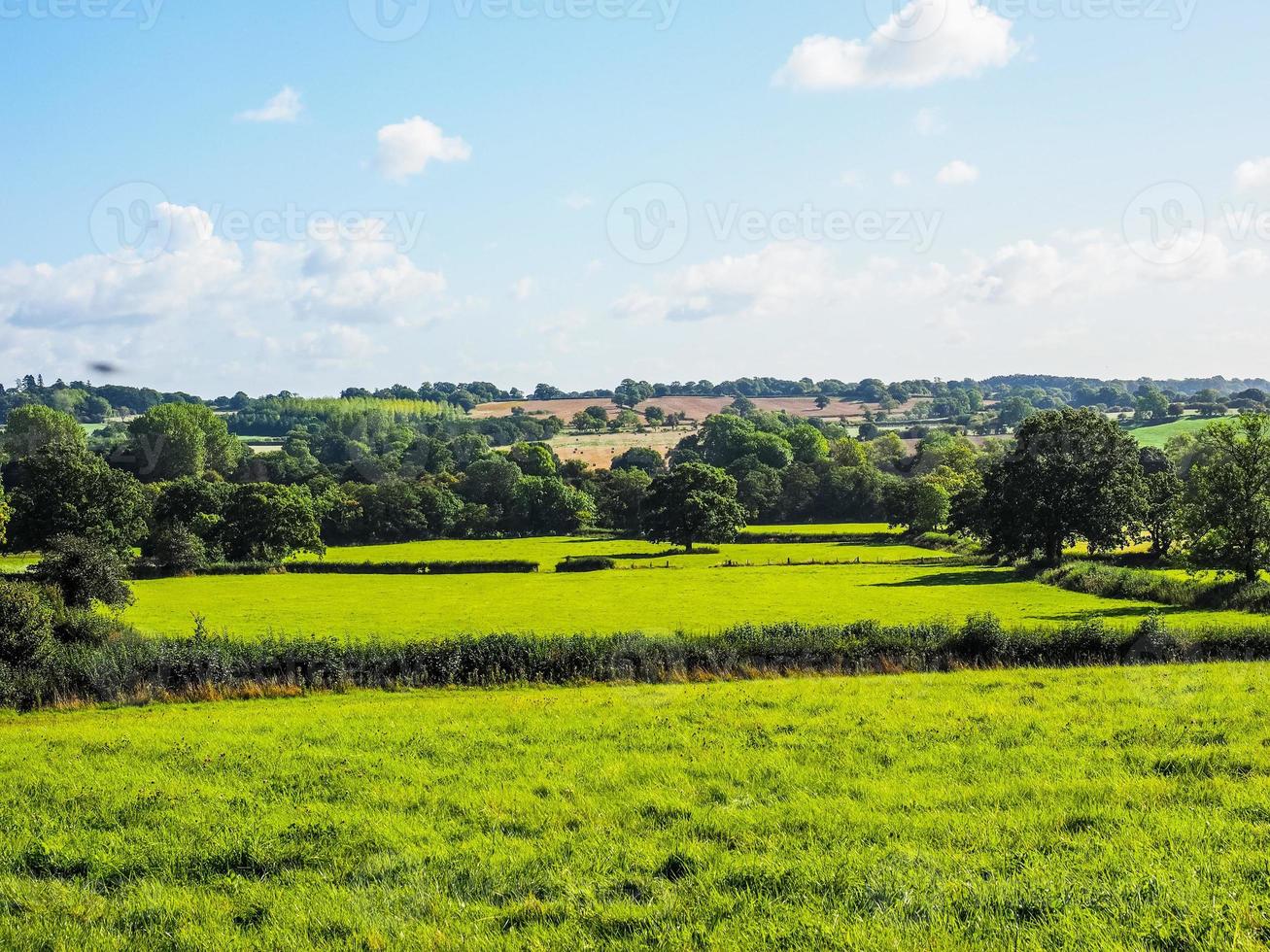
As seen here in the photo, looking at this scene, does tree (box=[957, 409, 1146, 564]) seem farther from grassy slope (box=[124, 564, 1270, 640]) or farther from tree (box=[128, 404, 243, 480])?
tree (box=[128, 404, 243, 480])

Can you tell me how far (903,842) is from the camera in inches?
449

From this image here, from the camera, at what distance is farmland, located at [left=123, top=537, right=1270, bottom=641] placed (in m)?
49.8

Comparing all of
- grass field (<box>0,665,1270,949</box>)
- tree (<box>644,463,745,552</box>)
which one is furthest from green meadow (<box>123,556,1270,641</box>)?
grass field (<box>0,665,1270,949</box>)

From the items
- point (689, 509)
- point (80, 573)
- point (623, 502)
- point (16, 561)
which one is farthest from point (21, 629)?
point (623, 502)

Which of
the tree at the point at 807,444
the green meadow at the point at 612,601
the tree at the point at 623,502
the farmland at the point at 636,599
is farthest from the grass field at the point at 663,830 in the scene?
the tree at the point at 807,444

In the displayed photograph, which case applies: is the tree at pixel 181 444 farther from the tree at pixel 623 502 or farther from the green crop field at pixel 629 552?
the tree at pixel 623 502

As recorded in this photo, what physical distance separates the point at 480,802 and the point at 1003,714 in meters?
11.4

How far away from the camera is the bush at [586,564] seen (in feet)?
303

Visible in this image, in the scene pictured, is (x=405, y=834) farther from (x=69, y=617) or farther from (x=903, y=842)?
(x=69, y=617)

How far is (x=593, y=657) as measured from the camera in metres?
31.0

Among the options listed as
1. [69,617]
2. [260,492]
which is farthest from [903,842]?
[260,492]

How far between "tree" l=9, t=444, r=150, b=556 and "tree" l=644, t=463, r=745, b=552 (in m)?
54.9

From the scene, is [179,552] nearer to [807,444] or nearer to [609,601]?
[609,601]

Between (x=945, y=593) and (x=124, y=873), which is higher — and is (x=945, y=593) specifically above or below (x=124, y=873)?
below
